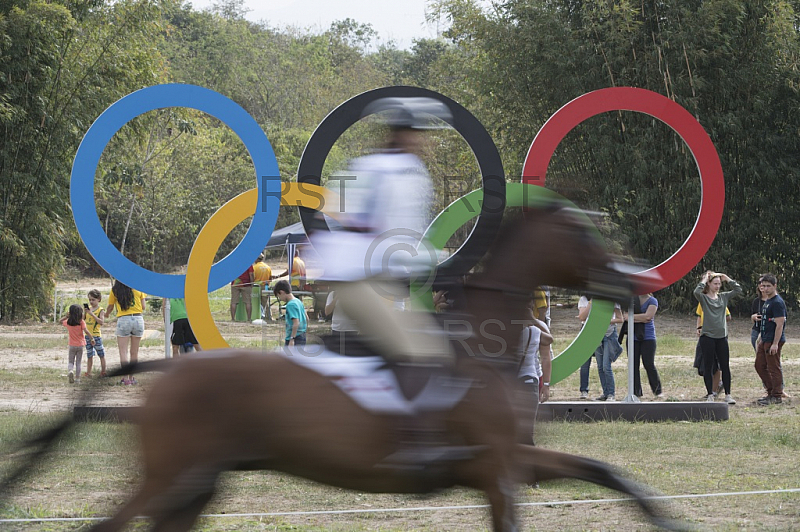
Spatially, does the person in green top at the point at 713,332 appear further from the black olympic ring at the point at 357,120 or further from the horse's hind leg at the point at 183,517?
the horse's hind leg at the point at 183,517

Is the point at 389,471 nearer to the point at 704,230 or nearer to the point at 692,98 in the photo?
the point at 704,230

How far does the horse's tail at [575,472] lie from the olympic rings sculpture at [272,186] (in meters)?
4.42

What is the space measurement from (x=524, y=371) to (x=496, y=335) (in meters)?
2.10

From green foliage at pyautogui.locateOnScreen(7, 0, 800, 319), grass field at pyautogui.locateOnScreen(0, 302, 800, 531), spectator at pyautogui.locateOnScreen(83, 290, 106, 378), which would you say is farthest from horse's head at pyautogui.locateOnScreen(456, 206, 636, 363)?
green foliage at pyautogui.locateOnScreen(7, 0, 800, 319)

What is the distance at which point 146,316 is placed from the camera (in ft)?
65.9

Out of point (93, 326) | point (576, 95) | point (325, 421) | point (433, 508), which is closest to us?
point (325, 421)

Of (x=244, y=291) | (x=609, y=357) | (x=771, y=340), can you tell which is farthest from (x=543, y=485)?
(x=244, y=291)

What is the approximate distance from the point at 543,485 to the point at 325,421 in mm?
1830

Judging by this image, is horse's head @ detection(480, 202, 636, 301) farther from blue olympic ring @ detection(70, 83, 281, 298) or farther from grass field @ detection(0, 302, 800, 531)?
blue olympic ring @ detection(70, 83, 281, 298)

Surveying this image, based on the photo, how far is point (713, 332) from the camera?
9758 mm

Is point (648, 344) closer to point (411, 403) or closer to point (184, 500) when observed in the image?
point (411, 403)

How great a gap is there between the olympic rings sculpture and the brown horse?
433 centimetres

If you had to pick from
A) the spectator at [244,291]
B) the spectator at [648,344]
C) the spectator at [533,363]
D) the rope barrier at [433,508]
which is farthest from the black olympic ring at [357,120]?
the spectator at [244,291]

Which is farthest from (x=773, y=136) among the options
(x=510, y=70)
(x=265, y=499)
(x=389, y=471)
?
(x=389, y=471)
